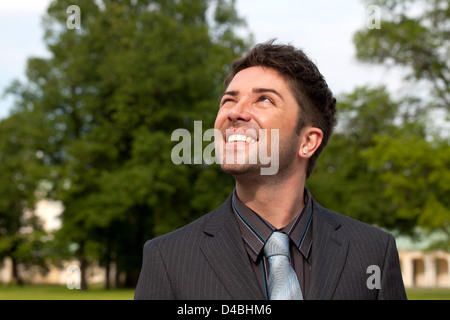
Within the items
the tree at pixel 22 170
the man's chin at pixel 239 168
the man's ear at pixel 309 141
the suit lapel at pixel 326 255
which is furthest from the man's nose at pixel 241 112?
the tree at pixel 22 170

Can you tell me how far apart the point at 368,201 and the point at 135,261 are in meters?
12.8

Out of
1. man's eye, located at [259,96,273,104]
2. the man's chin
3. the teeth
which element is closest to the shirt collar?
the man's chin

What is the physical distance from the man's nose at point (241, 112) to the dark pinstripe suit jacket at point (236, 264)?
1.63 ft

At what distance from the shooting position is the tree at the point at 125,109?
27.6m

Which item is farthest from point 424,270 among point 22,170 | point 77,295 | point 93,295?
point 93,295

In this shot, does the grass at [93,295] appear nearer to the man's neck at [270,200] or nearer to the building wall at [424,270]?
the man's neck at [270,200]

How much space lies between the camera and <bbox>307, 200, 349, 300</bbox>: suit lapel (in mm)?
2724

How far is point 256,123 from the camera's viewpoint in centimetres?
289

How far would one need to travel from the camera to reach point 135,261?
3200cm

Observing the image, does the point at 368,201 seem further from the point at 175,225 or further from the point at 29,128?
the point at 29,128

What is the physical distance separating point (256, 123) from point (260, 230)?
0.53 meters

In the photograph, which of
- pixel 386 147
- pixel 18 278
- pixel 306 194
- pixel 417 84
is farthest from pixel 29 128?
pixel 306 194

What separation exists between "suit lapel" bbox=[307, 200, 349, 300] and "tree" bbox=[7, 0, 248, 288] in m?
23.4
